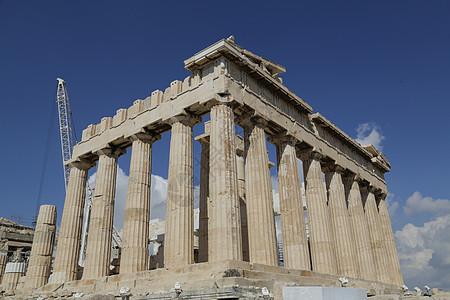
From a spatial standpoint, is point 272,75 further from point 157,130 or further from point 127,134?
point 127,134

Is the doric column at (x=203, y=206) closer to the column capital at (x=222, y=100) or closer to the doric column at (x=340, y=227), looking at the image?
the column capital at (x=222, y=100)

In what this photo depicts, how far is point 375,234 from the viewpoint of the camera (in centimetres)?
3566

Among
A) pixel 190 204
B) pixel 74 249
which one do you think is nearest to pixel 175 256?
pixel 190 204

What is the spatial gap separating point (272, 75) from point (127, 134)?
11054 mm

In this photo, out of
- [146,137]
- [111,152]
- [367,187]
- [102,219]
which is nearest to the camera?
[146,137]

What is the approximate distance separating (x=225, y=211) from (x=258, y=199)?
354 cm

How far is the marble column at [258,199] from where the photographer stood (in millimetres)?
20953

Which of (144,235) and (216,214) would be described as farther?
(144,235)

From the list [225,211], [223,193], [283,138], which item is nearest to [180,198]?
[223,193]

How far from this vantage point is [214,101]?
21641 mm

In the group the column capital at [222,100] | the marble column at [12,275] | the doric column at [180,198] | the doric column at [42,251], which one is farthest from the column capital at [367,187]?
the marble column at [12,275]

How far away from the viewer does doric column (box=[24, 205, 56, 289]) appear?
94.5 feet

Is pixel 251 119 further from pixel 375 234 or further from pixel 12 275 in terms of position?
pixel 12 275

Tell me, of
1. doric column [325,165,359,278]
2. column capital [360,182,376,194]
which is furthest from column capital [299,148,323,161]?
column capital [360,182,376,194]
